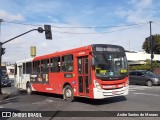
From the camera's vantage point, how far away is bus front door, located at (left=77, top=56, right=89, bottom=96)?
1427 centimetres

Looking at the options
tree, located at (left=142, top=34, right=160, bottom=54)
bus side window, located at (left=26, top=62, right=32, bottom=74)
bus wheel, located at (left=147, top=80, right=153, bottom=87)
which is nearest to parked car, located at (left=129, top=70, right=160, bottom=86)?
bus wheel, located at (left=147, top=80, right=153, bottom=87)

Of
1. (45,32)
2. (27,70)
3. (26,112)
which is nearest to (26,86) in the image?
(27,70)

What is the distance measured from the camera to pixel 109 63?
1409 centimetres

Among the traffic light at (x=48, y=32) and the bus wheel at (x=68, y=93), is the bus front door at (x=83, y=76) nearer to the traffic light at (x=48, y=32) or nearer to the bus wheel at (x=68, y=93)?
the bus wheel at (x=68, y=93)

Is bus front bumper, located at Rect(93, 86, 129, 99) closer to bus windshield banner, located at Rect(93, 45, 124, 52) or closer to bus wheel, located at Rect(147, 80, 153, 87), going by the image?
bus windshield banner, located at Rect(93, 45, 124, 52)

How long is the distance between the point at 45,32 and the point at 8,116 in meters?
15.1

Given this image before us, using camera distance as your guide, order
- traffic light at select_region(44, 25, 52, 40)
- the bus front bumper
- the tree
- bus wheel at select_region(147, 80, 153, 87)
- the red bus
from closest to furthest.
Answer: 1. the bus front bumper
2. the red bus
3. traffic light at select_region(44, 25, 52, 40)
4. bus wheel at select_region(147, 80, 153, 87)
5. the tree

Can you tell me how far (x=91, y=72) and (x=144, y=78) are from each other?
1656 cm

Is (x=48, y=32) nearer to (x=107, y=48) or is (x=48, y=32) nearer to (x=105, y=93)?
(x=107, y=48)

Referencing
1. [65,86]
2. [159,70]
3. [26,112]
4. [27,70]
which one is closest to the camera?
[26,112]

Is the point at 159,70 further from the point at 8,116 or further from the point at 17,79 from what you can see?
the point at 8,116

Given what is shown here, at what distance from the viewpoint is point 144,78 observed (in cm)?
2923

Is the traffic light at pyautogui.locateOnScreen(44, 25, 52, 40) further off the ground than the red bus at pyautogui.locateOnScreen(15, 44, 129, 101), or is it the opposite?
the traffic light at pyautogui.locateOnScreen(44, 25, 52, 40)

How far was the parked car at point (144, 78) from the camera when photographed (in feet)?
92.7
